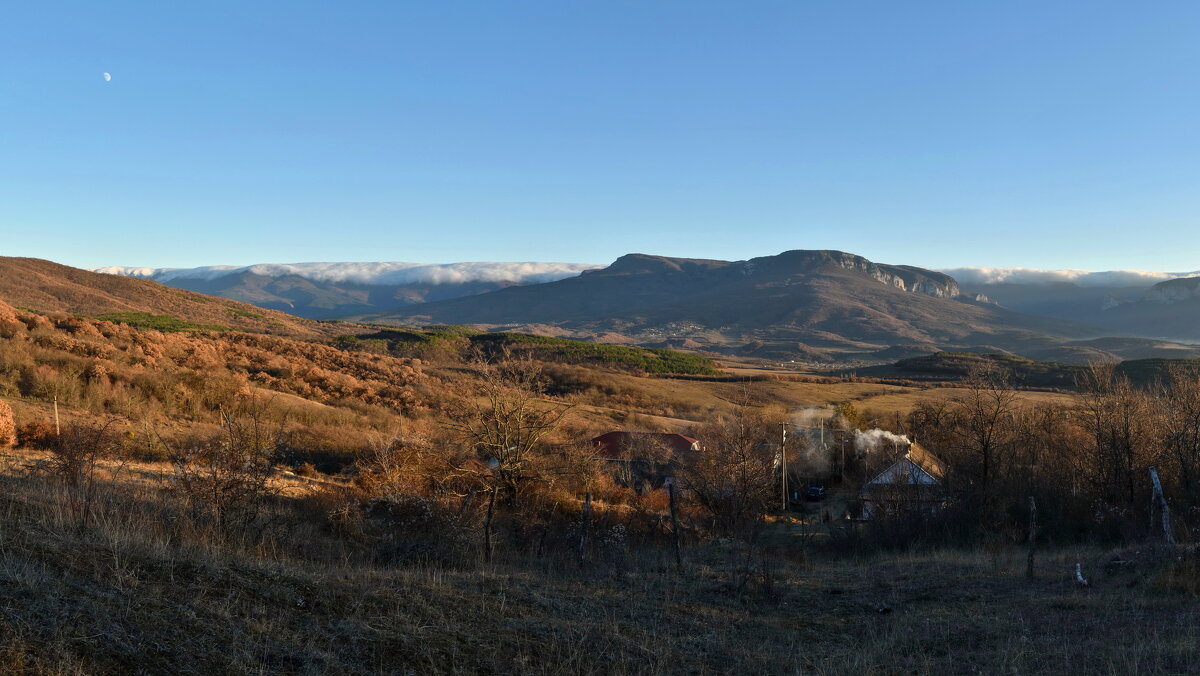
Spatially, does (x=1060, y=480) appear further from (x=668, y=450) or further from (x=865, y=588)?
(x=668, y=450)

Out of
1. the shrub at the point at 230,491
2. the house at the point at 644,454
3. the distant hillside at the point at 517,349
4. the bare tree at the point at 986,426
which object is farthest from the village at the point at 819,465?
the distant hillside at the point at 517,349

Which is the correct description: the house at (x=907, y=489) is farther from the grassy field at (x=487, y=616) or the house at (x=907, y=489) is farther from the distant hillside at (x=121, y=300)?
the distant hillside at (x=121, y=300)

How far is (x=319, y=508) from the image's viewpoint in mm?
16375

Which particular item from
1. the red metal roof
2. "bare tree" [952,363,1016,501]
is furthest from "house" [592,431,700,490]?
"bare tree" [952,363,1016,501]

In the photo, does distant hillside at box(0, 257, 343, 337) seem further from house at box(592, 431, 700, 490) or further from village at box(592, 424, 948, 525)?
village at box(592, 424, 948, 525)

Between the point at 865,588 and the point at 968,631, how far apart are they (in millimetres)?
3778

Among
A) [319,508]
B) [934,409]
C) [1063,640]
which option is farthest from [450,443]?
[934,409]

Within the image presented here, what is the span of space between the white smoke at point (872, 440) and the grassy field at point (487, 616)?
107 ft

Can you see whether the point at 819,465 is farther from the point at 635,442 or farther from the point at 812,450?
the point at 635,442

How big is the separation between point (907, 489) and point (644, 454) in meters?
14.7

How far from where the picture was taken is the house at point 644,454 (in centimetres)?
3553

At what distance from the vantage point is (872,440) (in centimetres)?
4712

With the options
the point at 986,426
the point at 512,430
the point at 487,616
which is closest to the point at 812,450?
the point at 986,426

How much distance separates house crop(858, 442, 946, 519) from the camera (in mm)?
23000
